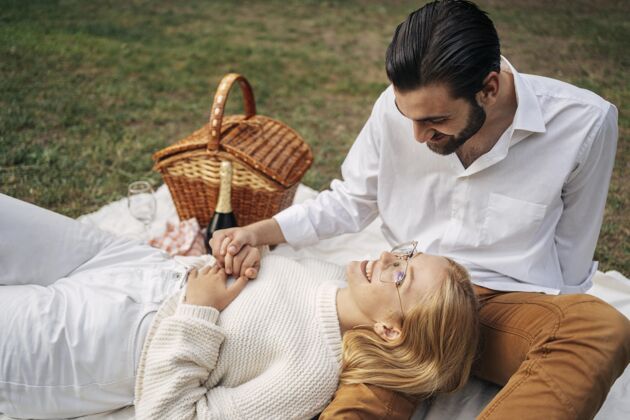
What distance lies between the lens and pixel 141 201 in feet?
10.7

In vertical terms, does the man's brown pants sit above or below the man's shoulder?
below

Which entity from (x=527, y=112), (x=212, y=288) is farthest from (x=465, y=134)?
(x=212, y=288)

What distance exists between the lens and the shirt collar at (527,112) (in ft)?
7.65

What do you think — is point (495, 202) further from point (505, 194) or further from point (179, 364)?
point (179, 364)

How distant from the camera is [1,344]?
2.15 metres

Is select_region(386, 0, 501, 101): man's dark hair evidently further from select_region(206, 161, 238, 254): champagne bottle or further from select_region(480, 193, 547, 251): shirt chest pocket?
select_region(206, 161, 238, 254): champagne bottle

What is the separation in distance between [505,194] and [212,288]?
1.31 meters

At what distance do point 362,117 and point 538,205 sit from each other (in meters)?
3.74

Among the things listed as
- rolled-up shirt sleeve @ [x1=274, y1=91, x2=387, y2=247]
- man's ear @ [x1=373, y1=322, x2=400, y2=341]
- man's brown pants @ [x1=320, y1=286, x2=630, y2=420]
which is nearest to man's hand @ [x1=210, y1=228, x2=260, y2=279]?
rolled-up shirt sleeve @ [x1=274, y1=91, x2=387, y2=247]

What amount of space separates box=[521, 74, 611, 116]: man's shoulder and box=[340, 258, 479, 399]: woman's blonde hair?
0.87m

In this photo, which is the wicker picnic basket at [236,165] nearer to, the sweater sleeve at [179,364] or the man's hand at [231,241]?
the man's hand at [231,241]

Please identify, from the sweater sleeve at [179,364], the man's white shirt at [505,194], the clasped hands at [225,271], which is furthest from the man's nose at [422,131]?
the sweater sleeve at [179,364]

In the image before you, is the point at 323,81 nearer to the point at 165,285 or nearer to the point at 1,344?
the point at 165,285

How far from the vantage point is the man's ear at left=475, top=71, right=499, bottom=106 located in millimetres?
2186
